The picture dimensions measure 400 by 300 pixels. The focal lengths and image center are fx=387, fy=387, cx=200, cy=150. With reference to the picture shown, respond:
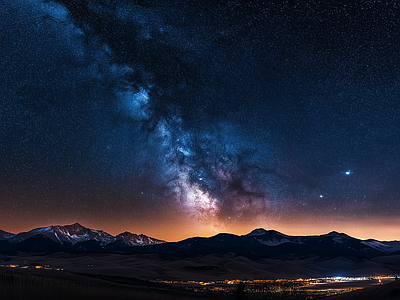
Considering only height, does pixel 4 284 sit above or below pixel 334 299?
above

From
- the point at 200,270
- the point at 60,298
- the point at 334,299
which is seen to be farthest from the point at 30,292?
the point at 200,270

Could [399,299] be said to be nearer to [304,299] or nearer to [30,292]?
[304,299]

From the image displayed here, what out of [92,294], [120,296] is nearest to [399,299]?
[120,296]

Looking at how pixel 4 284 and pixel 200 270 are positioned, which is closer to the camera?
pixel 4 284

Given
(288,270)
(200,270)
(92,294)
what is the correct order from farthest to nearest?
(288,270) → (200,270) → (92,294)


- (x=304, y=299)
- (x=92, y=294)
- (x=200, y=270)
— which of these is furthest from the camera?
(x=200, y=270)

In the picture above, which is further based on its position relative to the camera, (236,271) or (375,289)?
(236,271)

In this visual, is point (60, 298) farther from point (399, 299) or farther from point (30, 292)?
point (399, 299)

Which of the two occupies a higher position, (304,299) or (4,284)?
(4,284)

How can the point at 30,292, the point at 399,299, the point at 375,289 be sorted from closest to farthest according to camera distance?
the point at 30,292 < the point at 399,299 < the point at 375,289
